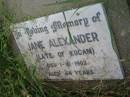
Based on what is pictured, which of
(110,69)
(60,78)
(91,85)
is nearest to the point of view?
(110,69)

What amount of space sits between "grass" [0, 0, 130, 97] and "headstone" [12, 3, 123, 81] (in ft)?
0.23

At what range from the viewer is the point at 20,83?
8.06 ft

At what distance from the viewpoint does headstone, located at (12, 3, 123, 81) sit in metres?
2.09

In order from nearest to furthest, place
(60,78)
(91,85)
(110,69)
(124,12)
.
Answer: (124,12), (110,69), (91,85), (60,78)

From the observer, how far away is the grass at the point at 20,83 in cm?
226

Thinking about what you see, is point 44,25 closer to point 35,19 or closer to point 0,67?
point 35,19

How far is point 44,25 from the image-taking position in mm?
2359

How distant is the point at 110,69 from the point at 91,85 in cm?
24

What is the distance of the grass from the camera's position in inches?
89.0

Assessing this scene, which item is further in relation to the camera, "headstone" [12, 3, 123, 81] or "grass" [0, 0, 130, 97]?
"grass" [0, 0, 130, 97]

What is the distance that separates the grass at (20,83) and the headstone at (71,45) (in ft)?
0.23

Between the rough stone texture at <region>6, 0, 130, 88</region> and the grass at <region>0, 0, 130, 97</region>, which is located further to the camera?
the grass at <region>0, 0, 130, 97</region>

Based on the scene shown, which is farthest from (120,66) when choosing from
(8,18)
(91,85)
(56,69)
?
(8,18)

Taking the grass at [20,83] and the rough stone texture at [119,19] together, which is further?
the grass at [20,83]
